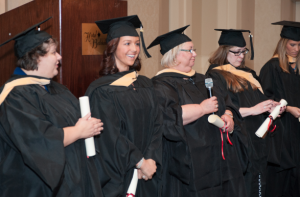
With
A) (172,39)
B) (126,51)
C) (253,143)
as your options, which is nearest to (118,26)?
(126,51)

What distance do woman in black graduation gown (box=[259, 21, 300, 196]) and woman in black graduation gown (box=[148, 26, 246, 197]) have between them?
127 centimetres

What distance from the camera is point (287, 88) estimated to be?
412 cm

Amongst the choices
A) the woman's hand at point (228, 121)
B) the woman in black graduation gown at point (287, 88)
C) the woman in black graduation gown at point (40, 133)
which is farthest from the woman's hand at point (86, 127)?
the woman in black graduation gown at point (287, 88)

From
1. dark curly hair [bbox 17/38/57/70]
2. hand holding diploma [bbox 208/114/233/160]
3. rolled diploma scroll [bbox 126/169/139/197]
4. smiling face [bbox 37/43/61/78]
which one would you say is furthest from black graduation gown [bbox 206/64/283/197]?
Result: dark curly hair [bbox 17/38/57/70]

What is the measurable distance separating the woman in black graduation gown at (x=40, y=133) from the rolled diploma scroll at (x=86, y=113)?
48 mm

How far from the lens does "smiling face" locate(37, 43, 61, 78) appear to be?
224cm

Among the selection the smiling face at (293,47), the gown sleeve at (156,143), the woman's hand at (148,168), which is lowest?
the woman's hand at (148,168)

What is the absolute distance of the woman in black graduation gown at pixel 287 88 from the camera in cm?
411

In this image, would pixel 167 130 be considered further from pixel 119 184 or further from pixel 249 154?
pixel 249 154

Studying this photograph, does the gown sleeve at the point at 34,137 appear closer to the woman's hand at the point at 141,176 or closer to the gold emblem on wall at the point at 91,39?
the woman's hand at the point at 141,176

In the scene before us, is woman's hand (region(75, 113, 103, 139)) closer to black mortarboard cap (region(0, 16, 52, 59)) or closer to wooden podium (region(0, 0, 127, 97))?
black mortarboard cap (region(0, 16, 52, 59))

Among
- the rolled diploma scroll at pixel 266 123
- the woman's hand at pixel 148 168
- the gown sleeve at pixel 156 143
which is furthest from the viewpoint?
the rolled diploma scroll at pixel 266 123

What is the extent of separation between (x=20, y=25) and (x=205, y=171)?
204 cm

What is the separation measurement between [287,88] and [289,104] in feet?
0.65
